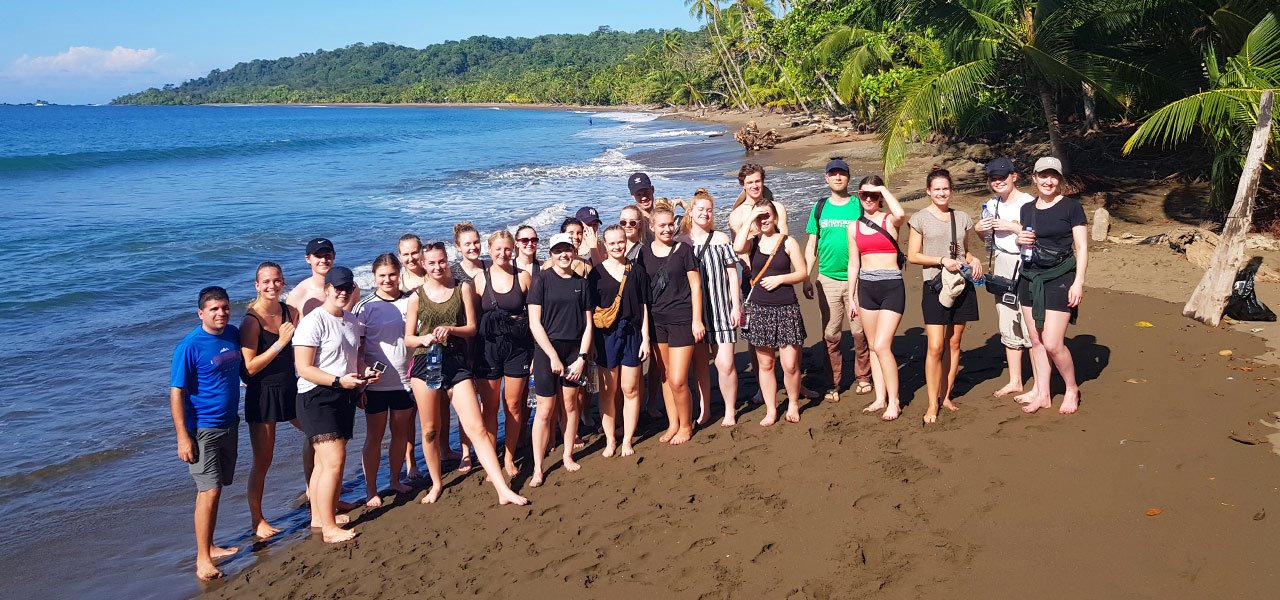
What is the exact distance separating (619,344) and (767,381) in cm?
116

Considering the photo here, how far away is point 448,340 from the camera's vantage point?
5.56 m

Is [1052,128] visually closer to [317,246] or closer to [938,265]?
[938,265]

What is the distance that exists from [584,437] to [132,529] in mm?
3256

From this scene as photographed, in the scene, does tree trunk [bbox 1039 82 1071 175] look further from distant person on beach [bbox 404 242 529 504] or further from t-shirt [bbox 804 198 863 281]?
distant person on beach [bbox 404 242 529 504]

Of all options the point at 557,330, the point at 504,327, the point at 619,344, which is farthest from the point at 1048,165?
the point at 504,327

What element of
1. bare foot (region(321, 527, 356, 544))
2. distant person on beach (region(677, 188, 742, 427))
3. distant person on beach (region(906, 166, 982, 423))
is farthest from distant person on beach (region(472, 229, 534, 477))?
distant person on beach (region(906, 166, 982, 423))

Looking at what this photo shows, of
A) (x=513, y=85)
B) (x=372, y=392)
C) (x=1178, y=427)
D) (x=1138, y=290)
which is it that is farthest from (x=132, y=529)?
(x=513, y=85)

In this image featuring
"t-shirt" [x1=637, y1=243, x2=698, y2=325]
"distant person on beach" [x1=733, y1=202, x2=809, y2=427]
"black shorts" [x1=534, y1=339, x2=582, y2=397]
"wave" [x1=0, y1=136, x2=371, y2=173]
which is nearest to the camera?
"black shorts" [x1=534, y1=339, x2=582, y2=397]

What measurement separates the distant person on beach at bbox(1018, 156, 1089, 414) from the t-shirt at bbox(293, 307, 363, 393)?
435 cm

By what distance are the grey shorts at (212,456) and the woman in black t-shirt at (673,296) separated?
2.79m

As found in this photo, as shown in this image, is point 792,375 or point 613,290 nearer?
point 613,290

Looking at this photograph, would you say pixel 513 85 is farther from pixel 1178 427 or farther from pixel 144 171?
pixel 1178 427

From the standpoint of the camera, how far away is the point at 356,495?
20.8 feet

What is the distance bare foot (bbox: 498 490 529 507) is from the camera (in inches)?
219
